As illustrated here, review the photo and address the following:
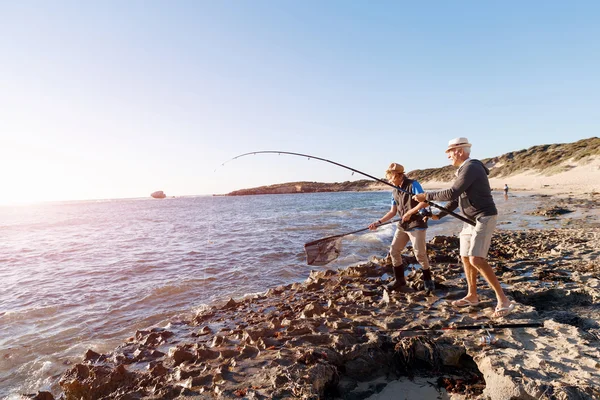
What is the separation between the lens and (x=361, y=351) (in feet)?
12.9

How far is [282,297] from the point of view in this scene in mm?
7316

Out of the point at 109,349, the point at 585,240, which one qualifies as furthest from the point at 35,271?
the point at 585,240

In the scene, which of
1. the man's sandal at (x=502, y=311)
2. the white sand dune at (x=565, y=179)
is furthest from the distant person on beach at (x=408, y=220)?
the white sand dune at (x=565, y=179)

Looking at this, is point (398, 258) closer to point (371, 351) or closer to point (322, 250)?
point (322, 250)

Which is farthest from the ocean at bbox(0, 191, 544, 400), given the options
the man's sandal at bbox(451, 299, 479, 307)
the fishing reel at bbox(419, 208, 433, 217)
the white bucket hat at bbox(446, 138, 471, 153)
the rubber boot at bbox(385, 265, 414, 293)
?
the white bucket hat at bbox(446, 138, 471, 153)

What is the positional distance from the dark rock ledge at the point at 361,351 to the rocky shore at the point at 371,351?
1 centimetres

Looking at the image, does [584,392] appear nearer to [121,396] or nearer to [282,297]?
[121,396]

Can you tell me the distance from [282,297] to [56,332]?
14.4ft

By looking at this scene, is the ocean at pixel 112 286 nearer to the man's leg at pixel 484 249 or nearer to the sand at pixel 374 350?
the sand at pixel 374 350

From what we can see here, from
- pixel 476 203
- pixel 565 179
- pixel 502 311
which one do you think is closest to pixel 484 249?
pixel 476 203

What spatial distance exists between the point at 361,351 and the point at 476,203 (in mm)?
2554

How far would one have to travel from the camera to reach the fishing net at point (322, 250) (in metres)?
6.83

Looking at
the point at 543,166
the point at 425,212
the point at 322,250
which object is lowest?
the point at 322,250

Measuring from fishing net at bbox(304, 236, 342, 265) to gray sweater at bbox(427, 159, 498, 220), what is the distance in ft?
9.04
